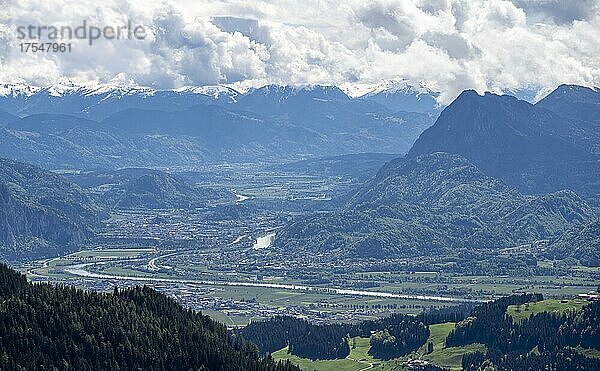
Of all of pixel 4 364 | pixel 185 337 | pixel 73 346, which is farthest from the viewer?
pixel 185 337

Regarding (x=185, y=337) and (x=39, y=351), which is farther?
(x=185, y=337)

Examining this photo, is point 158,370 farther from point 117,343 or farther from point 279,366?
point 279,366

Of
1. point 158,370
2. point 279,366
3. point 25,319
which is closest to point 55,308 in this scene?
point 25,319

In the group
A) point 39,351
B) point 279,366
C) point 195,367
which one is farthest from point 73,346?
point 279,366

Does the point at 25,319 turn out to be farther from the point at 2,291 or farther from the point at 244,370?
the point at 244,370

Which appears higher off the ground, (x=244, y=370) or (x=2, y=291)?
(x=2, y=291)

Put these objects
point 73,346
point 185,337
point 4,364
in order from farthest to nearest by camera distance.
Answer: point 185,337 → point 73,346 → point 4,364
